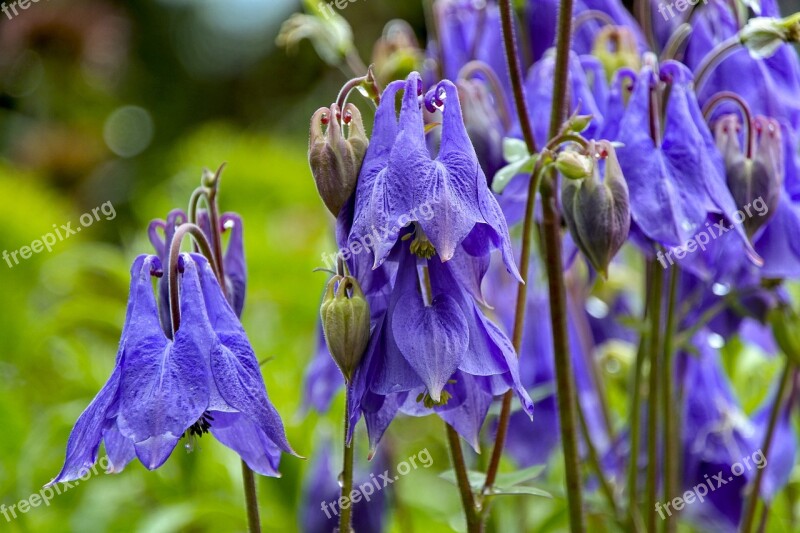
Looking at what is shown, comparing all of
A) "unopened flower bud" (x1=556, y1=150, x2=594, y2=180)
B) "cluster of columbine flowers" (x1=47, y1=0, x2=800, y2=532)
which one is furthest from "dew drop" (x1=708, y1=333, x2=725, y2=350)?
"unopened flower bud" (x1=556, y1=150, x2=594, y2=180)

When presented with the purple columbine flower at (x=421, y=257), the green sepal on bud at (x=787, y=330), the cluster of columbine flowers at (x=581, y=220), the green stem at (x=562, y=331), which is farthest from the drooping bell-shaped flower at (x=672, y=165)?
the purple columbine flower at (x=421, y=257)

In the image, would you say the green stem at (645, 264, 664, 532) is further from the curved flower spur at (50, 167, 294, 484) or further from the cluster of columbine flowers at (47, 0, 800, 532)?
the curved flower spur at (50, 167, 294, 484)

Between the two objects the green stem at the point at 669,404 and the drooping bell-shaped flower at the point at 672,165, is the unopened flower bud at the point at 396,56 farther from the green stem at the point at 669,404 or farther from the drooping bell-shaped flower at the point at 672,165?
the green stem at the point at 669,404

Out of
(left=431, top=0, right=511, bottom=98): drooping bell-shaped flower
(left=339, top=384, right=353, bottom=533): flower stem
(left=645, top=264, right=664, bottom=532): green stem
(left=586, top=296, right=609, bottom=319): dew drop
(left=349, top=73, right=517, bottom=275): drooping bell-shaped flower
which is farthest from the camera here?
(left=586, top=296, right=609, bottom=319): dew drop

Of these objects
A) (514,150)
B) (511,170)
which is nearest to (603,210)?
(511,170)

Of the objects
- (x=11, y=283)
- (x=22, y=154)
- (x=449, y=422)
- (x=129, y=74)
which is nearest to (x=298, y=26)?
(x=449, y=422)

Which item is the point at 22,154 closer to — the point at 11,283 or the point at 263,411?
the point at 11,283

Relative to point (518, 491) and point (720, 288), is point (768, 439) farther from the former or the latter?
A: point (518, 491)
